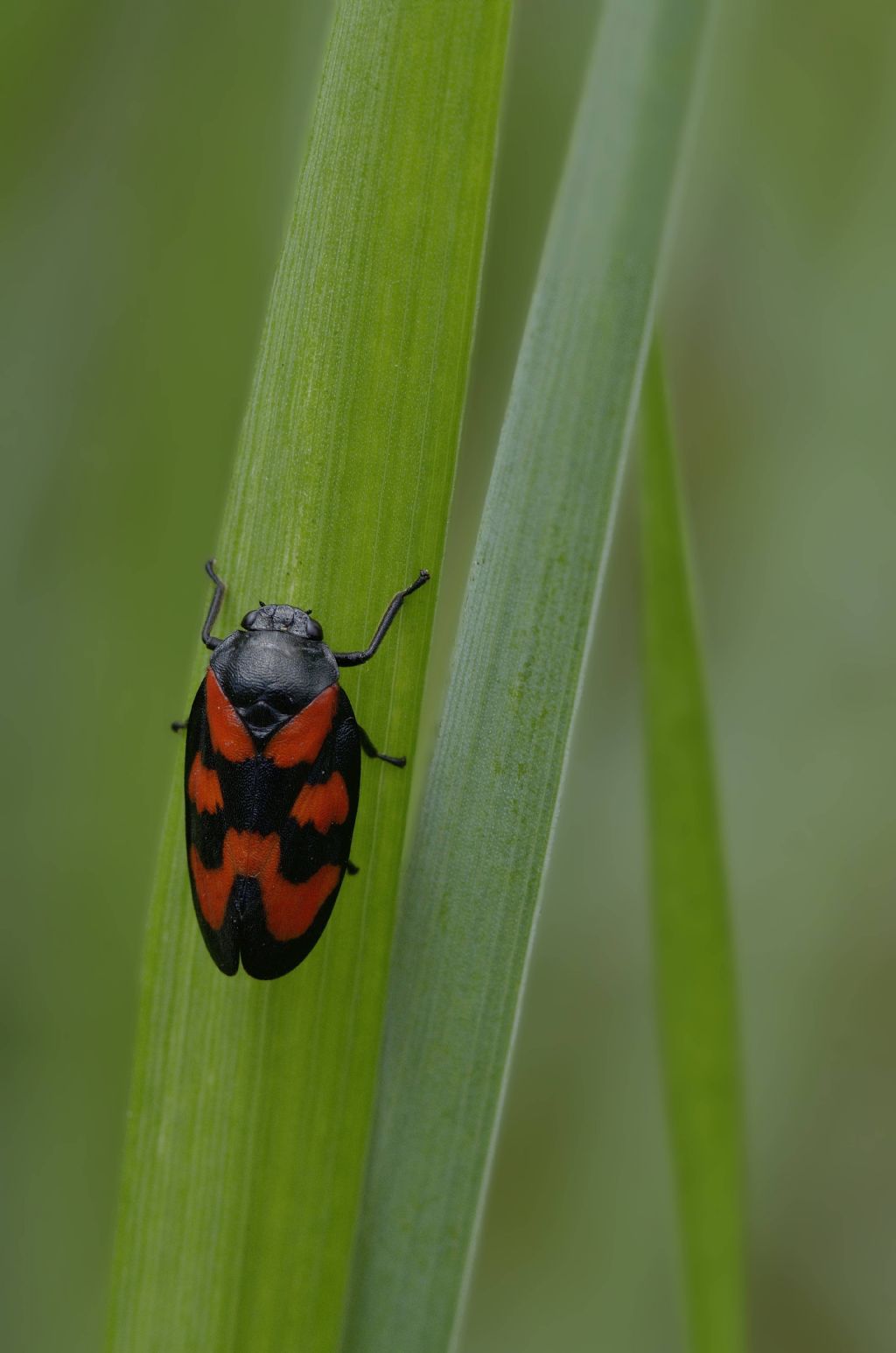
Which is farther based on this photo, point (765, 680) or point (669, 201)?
point (765, 680)

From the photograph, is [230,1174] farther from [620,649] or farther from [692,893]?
[620,649]

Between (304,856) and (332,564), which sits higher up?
(332,564)

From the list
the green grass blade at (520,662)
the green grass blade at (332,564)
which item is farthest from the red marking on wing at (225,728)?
the green grass blade at (520,662)

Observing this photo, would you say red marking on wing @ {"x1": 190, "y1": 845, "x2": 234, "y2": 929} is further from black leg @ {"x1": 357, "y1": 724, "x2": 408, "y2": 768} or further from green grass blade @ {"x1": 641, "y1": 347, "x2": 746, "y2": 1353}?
green grass blade @ {"x1": 641, "y1": 347, "x2": 746, "y2": 1353}

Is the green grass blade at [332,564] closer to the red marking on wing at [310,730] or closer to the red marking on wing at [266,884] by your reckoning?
the red marking on wing at [266,884]

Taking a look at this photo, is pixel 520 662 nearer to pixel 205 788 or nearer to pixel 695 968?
pixel 695 968

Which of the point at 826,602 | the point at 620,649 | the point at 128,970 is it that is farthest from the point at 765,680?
the point at 128,970

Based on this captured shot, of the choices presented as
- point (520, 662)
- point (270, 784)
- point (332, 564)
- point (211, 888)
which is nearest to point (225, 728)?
point (270, 784)
